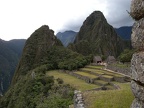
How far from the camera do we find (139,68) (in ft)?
36.6

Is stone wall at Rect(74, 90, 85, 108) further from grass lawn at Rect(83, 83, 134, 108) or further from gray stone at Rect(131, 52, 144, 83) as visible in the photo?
gray stone at Rect(131, 52, 144, 83)

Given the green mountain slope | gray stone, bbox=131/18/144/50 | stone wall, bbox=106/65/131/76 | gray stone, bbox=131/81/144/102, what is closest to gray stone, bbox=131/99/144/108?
gray stone, bbox=131/81/144/102

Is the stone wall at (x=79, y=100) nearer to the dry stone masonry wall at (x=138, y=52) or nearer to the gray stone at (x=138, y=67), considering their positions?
the dry stone masonry wall at (x=138, y=52)

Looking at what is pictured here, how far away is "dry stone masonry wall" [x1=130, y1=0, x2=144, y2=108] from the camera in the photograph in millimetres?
11140

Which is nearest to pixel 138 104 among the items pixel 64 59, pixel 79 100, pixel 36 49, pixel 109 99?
pixel 109 99

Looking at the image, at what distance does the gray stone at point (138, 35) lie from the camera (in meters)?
11.2

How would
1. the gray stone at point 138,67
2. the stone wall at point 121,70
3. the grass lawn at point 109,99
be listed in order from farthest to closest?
1. the stone wall at point 121,70
2. the grass lawn at point 109,99
3. the gray stone at point 138,67

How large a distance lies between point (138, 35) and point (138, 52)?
79 cm

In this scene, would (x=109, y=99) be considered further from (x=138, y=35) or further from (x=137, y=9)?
(x=137, y=9)

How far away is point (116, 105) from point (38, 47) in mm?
100714

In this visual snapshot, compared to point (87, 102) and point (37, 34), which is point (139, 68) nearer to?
point (87, 102)

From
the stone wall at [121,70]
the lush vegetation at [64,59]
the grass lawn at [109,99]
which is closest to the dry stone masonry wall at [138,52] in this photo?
the grass lawn at [109,99]

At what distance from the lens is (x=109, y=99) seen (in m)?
17.4

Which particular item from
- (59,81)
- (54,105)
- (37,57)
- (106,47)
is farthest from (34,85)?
(106,47)
